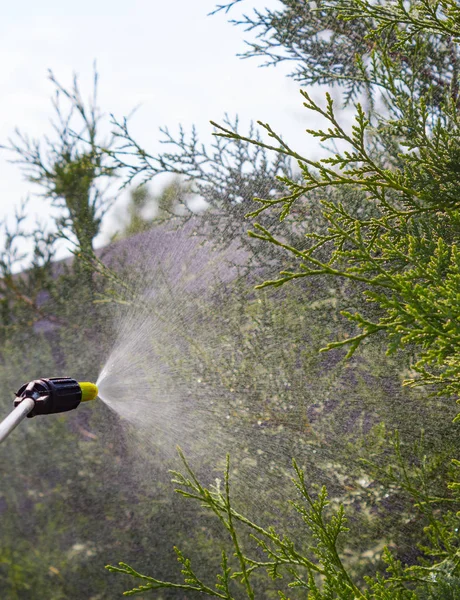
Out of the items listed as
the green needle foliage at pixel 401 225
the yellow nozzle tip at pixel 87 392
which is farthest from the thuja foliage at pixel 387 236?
the yellow nozzle tip at pixel 87 392

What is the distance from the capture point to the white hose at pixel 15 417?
51.6 inches

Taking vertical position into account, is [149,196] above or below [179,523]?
above

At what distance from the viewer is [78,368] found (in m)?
4.75

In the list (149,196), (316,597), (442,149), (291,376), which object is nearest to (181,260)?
(149,196)

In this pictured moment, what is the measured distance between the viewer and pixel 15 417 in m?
1.40

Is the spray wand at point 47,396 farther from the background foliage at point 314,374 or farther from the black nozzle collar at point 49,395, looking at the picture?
the background foliage at point 314,374

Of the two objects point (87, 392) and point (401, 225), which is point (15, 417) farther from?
point (401, 225)

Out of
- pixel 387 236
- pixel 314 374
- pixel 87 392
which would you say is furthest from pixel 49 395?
pixel 314 374

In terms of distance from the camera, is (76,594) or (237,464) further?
(76,594)

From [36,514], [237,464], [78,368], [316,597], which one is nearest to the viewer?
[316,597]

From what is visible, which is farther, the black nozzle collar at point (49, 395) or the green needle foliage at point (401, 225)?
the black nozzle collar at point (49, 395)

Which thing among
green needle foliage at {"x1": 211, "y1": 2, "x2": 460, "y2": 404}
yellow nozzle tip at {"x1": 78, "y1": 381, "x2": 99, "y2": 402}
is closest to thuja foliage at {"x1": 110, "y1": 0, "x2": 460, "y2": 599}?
green needle foliage at {"x1": 211, "y1": 2, "x2": 460, "y2": 404}

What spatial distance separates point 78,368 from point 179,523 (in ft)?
5.36

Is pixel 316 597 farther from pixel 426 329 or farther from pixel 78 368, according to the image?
pixel 78 368
